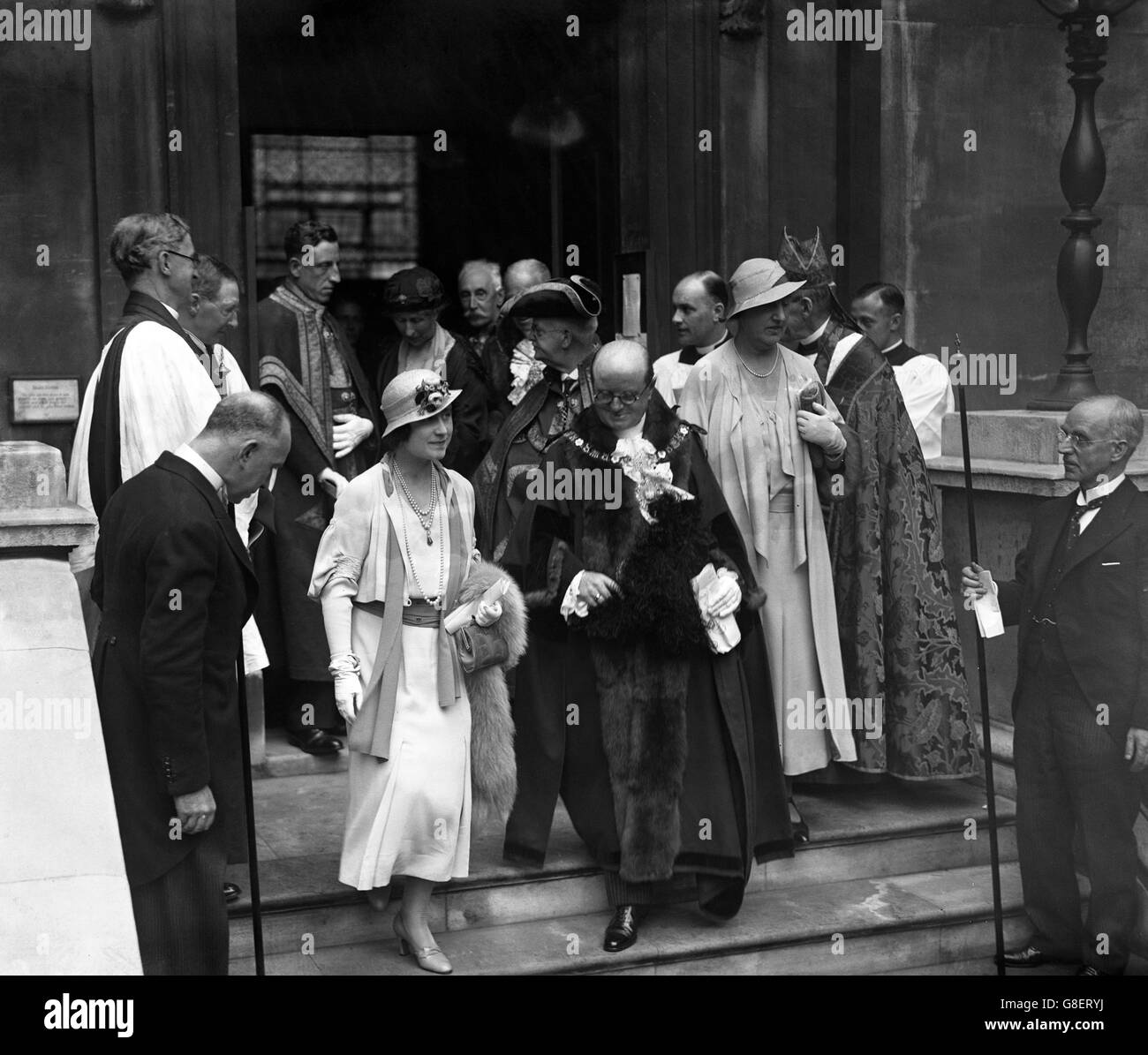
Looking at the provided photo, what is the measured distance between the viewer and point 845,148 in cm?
840

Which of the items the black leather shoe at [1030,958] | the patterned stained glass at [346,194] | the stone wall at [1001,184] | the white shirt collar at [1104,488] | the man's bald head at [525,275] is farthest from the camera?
the patterned stained glass at [346,194]

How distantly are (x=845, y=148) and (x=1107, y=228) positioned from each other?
156 centimetres

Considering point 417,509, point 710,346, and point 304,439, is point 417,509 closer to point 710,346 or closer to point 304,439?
point 304,439

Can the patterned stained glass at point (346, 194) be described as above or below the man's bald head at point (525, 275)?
above

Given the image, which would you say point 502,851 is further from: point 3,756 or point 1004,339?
point 1004,339

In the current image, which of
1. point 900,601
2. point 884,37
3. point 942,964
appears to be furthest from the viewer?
point 884,37

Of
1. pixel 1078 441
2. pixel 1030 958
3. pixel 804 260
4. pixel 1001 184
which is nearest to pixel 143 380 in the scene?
pixel 804 260

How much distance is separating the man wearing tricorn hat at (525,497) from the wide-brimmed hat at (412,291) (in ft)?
2.64

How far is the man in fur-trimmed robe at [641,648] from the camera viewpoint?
207 inches

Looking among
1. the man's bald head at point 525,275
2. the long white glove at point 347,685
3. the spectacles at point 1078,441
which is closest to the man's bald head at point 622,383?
the long white glove at point 347,685

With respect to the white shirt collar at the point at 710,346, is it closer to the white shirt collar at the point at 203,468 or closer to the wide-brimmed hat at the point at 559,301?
the wide-brimmed hat at the point at 559,301

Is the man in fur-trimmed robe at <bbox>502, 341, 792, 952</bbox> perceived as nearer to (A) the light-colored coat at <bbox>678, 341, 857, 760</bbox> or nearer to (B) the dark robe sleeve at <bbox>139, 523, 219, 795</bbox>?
(A) the light-colored coat at <bbox>678, 341, 857, 760</bbox>

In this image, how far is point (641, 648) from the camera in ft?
17.4

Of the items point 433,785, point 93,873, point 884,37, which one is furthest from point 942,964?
point 884,37
